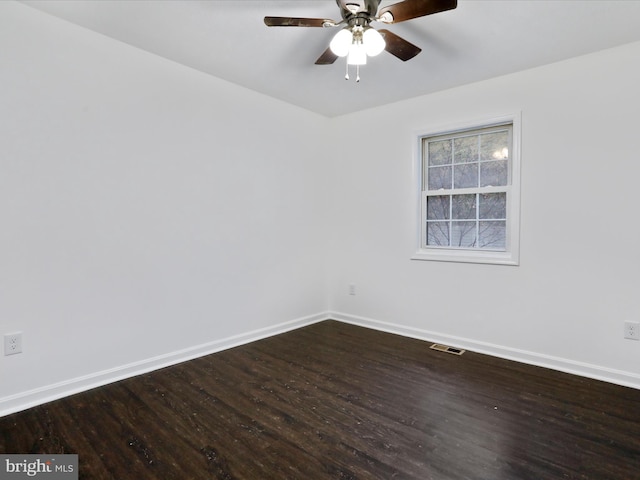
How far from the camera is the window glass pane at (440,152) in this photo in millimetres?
3537

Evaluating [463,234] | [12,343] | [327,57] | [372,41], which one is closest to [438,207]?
[463,234]

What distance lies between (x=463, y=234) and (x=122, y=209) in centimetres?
298

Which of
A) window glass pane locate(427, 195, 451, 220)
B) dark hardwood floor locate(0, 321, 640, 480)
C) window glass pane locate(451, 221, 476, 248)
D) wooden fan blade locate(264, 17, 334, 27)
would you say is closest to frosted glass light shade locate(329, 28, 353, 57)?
wooden fan blade locate(264, 17, 334, 27)

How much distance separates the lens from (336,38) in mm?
2031

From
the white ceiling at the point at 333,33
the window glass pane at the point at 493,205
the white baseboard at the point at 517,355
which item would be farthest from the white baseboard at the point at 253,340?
the white ceiling at the point at 333,33

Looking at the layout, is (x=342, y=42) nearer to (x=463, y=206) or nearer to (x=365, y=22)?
(x=365, y=22)

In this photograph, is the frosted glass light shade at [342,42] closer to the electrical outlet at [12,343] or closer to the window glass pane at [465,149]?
the window glass pane at [465,149]

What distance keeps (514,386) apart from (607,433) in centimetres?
61

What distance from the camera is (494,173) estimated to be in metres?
3.25

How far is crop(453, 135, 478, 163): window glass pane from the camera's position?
337 centimetres

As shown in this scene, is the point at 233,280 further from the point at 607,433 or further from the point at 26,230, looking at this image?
the point at 607,433

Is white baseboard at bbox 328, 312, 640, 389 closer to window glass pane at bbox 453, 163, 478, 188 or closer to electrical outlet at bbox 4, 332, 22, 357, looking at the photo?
window glass pane at bbox 453, 163, 478, 188

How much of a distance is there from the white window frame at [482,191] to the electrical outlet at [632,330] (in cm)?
82

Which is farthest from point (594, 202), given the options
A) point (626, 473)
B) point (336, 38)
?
point (336, 38)
